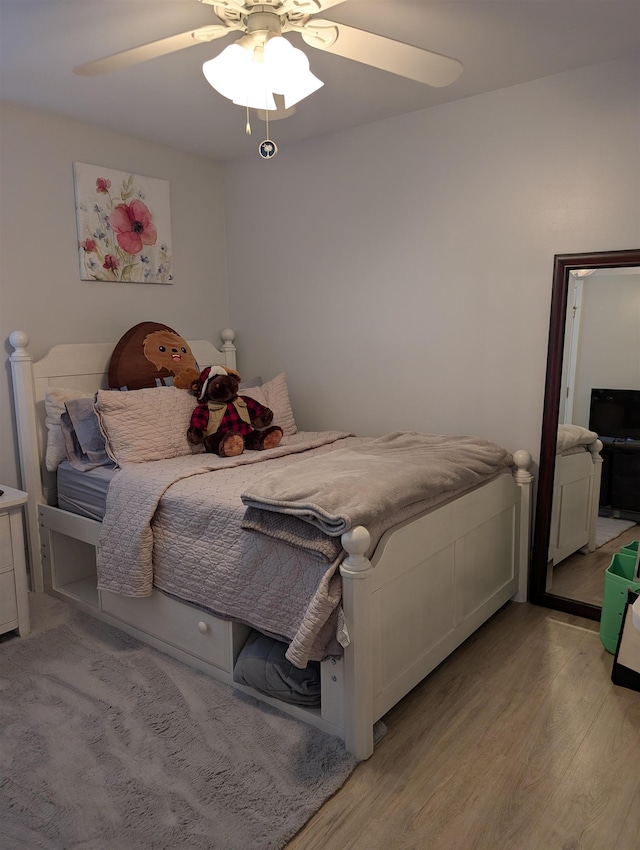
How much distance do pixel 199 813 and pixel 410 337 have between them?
2223 mm

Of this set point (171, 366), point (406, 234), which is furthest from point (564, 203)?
point (171, 366)

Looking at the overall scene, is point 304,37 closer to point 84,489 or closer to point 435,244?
point 435,244

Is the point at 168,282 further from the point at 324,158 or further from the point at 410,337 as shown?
the point at 410,337

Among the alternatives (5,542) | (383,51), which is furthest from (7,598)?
(383,51)

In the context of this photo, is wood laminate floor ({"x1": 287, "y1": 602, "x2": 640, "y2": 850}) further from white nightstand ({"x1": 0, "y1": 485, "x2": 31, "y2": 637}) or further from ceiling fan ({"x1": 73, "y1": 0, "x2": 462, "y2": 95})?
ceiling fan ({"x1": 73, "y1": 0, "x2": 462, "y2": 95})

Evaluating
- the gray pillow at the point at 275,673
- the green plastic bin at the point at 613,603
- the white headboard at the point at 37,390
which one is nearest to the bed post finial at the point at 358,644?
the gray pillow at the point at 275,673

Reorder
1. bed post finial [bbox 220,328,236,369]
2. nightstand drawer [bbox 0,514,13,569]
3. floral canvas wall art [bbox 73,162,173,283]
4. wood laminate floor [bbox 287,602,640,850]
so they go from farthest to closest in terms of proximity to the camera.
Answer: bed post finial [bbox 220,328,236,369], floral canvas wall art [bbox 73,162,173,283], nightstand drawer [bbox 0,514,13,569], wood laminate floor [bbox 287,602,640,850]

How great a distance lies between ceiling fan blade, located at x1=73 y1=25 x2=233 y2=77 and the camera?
5.39 ft

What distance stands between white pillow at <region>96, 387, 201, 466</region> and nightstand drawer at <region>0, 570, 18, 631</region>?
0.61m

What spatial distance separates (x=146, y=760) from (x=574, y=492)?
1.94m

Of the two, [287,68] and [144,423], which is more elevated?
[287,68]

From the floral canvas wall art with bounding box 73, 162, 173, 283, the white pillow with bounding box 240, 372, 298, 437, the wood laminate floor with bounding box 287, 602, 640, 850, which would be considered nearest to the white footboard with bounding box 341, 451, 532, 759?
the wood laminate floor with bounding box 287, 602, 640, 850

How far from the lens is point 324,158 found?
329 centimetres

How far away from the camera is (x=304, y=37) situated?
5.48 feet
